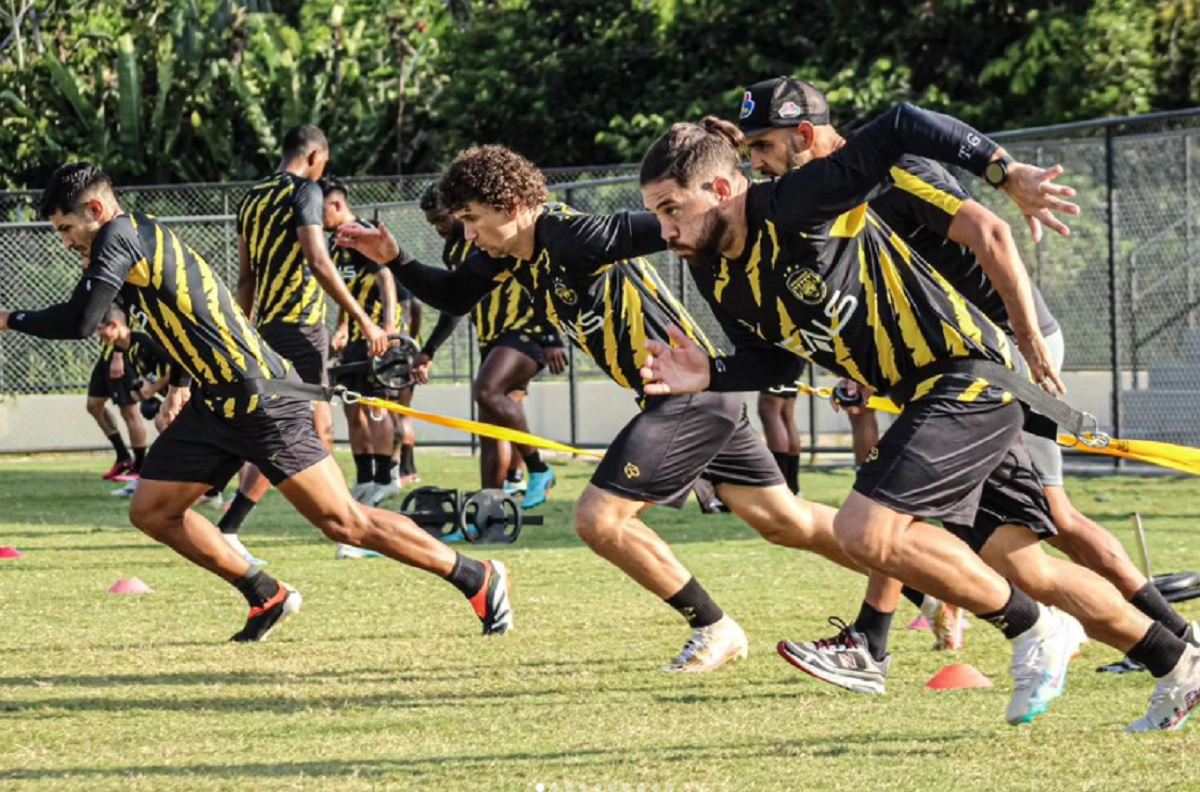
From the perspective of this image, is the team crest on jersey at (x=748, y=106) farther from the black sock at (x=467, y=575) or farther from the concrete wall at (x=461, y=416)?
the concrete wall at (x=461, y=416)

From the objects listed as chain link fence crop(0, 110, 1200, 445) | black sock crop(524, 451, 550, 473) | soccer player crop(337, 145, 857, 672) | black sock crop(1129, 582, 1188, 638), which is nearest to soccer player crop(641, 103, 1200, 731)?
black sock crop(1129, 582, 1188, 638)

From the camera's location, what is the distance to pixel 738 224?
Result: 18.3ft

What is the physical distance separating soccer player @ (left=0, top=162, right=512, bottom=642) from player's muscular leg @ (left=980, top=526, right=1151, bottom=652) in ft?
8.54

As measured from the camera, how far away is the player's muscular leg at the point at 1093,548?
21.4 feet

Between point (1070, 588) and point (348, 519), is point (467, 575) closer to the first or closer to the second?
point (348, 519)

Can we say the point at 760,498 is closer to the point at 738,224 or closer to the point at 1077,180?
the point at 738,224

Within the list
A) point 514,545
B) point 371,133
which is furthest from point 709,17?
point 514,545

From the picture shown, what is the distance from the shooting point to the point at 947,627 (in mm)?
7379

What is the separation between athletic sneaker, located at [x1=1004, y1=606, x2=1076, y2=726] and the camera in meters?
5.55

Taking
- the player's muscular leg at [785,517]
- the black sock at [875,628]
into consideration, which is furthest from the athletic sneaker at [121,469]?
the black sock at [875,628]

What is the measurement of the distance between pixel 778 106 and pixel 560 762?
7.12 ft

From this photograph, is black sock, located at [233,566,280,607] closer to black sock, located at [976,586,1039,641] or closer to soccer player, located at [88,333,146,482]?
black sock, located at [976,586,1039,641]

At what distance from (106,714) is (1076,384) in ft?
37.3

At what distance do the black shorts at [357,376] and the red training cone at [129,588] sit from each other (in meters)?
4.14
